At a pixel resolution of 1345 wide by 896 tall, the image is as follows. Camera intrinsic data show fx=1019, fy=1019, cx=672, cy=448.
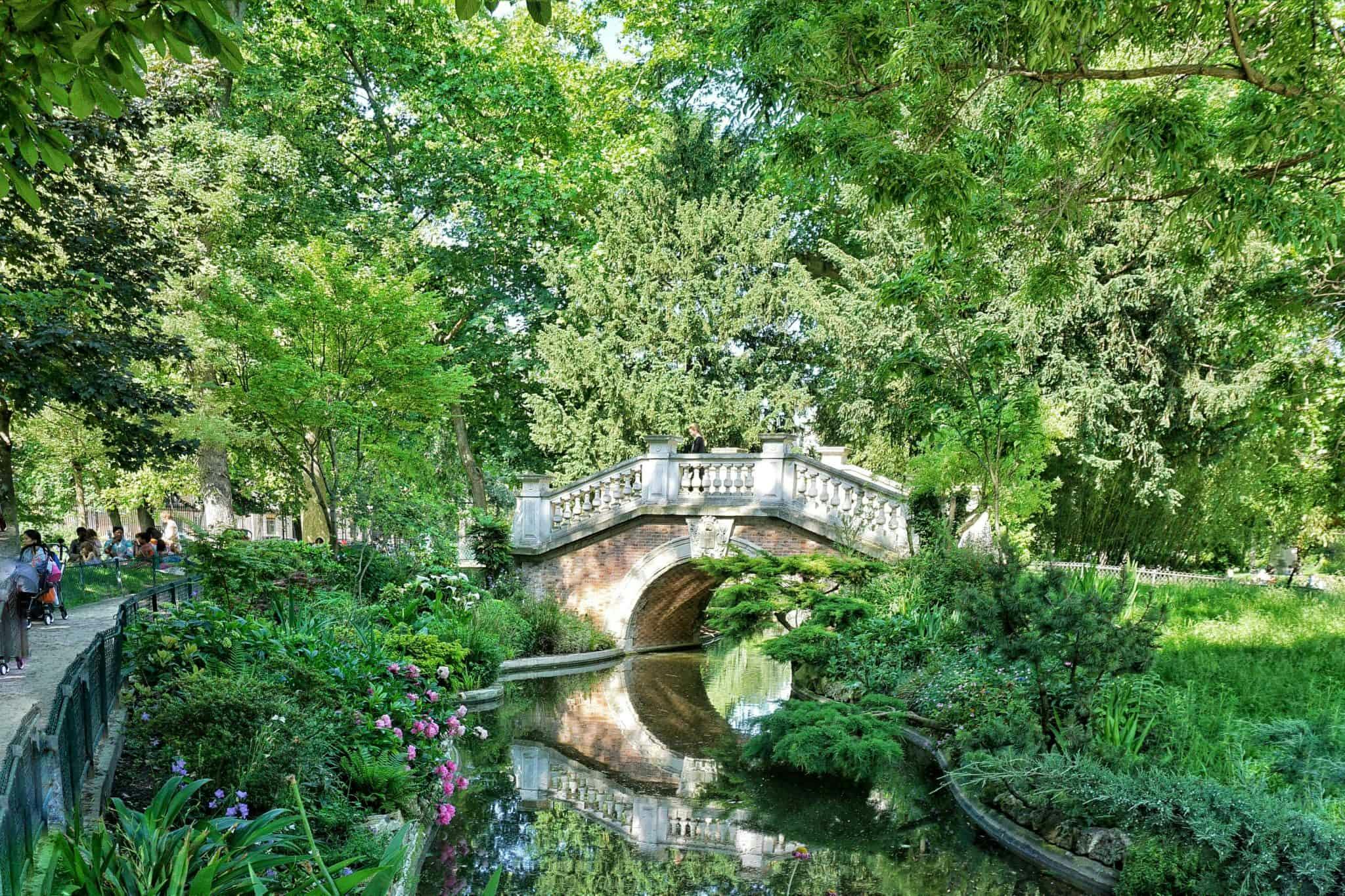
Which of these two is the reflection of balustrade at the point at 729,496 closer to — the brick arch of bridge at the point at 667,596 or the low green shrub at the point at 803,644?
the brick arch of bridge at the point at 667,596

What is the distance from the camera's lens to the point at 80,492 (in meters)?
29.8

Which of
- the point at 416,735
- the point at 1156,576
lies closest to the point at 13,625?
the point at 416,735

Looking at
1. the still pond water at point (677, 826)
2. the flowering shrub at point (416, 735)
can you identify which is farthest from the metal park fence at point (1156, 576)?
the flowering shrub at point (416, 735)

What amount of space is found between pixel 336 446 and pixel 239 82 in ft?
34.2

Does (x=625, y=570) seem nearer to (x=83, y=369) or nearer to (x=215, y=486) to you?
(x=215, y=486)

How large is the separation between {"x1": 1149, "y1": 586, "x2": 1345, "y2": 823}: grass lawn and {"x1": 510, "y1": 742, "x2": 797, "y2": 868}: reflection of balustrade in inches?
119

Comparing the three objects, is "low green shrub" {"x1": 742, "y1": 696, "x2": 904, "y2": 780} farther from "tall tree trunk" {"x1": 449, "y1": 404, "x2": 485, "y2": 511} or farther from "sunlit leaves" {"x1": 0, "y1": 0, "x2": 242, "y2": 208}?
"tall tree trunk" {"x1": 449, "y1": 404, "x2": 485, "y2": 511}

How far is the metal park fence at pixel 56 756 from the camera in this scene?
3398 millimetres

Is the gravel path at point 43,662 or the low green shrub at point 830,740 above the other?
the gravel path at point 43,662

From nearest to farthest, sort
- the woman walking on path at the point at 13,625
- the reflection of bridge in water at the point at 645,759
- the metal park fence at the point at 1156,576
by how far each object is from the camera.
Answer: the reflection of bridge in water at the point at 645,759 < the woman walking on path at the point at 13,625 < the metal park fence at the point at 1156,576

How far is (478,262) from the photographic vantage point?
25.4 m

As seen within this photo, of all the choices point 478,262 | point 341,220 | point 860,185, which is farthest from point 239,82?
point 860,185

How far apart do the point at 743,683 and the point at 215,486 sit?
41.2 ft

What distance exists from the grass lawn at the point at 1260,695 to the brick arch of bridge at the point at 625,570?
776 centimetres
